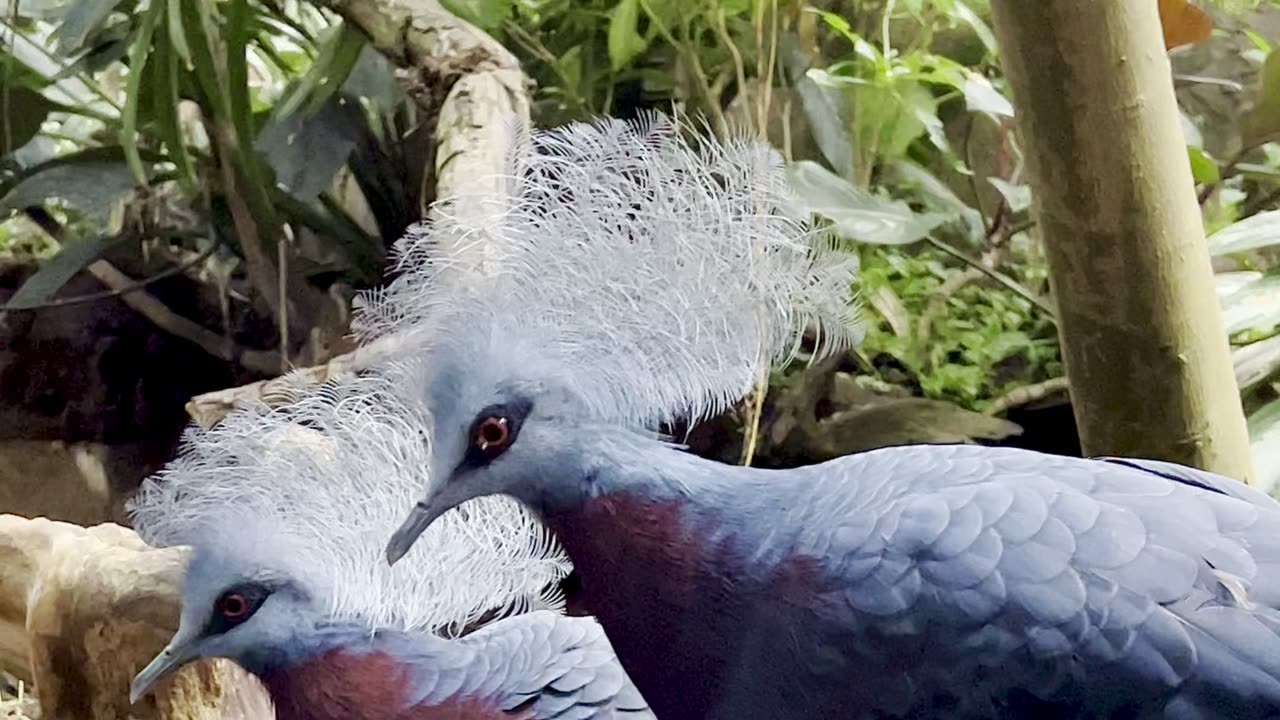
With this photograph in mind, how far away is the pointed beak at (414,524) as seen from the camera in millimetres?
511

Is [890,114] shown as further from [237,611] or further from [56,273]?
[56,273]

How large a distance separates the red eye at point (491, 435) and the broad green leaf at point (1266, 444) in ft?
2.03

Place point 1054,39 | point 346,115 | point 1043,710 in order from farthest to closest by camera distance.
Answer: point 346,115
point 1054,39
point 1043,710

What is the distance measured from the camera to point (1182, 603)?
498 millimetres

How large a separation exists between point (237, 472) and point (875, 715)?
359 millimetres

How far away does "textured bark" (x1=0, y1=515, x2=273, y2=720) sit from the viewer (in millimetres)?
752

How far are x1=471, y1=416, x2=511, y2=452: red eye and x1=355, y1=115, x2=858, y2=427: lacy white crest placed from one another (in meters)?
0.03

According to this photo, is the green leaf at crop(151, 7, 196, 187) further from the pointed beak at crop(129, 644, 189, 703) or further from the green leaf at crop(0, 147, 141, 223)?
the pointed beak at crop(129, 644, 189, 703)

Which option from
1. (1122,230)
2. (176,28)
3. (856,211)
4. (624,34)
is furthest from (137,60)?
(1122,230)

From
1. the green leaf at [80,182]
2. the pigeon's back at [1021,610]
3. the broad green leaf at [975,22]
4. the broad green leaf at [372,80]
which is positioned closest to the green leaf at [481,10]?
the broad green leaf at [372,80]

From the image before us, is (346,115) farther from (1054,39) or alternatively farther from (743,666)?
(743,666)

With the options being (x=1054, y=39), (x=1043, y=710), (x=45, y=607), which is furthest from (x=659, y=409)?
(x=45, y=607)

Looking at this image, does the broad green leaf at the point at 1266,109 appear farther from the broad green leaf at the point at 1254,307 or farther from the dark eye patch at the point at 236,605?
the dark eye patch at the point at 236,605

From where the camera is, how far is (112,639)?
30.2 inches
